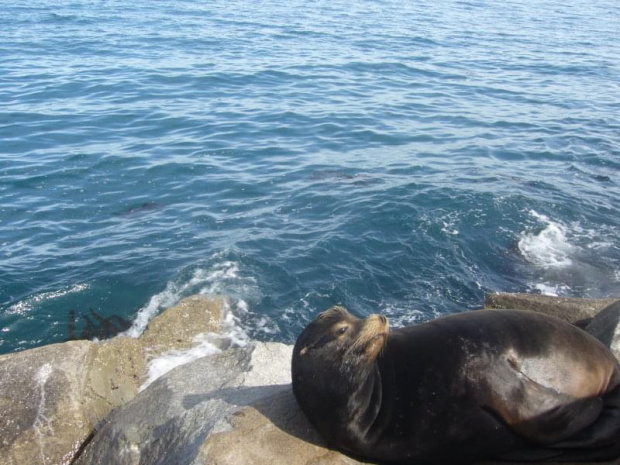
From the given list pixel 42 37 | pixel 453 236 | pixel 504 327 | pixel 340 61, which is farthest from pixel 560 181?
pixel 42 37

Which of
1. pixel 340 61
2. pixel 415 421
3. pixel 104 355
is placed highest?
pixel 415 421

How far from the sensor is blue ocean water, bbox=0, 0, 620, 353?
8.92 metres

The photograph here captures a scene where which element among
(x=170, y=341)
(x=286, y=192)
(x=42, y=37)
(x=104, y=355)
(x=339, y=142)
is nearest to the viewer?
(x=104, y=355)

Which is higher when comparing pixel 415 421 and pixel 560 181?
pixel 415 421

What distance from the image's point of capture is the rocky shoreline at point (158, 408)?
13.7 ft

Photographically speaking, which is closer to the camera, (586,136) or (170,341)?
(170,341)

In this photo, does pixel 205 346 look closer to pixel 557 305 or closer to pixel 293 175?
pixel 557 305

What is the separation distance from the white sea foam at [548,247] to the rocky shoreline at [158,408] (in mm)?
2971

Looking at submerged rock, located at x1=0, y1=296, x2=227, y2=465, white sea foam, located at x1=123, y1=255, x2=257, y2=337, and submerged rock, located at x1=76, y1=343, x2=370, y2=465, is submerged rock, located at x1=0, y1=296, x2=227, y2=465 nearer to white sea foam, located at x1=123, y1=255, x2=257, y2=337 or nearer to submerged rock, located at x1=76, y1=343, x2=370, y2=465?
submerged rock, located at x1=76, y1=343, x2=370, y2=465

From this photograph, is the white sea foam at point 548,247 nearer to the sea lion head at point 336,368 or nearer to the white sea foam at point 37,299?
the sea lion head at point 336,368

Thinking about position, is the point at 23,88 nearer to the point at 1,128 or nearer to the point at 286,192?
the point at 1,128

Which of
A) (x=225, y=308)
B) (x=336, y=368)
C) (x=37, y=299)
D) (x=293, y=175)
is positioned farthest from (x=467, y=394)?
(x=293, y=175)

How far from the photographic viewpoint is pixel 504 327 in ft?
13.5

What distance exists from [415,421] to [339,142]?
11.5 m
